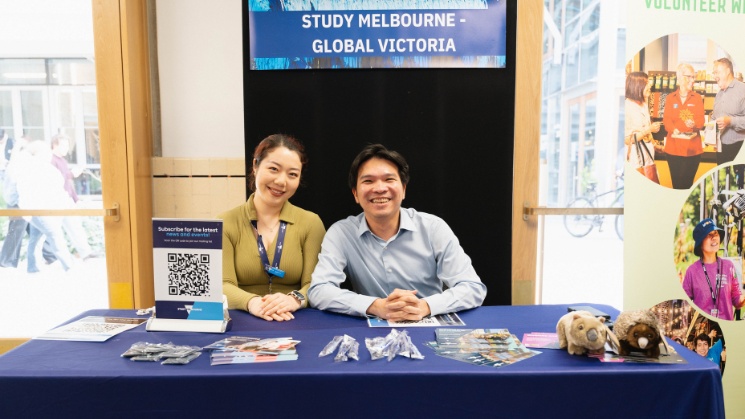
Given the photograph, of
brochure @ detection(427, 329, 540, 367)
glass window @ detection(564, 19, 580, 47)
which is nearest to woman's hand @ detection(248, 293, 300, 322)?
brochure @ detection(427, 329, 540, 367)

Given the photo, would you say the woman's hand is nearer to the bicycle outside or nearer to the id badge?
the id badge

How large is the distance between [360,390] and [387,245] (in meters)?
0.98

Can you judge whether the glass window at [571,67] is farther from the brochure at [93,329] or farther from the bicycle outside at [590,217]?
the brochure at [93,329]

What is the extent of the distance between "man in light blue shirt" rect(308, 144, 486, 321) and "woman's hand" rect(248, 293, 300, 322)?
0.52ft

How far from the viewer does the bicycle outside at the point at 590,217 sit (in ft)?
10.2

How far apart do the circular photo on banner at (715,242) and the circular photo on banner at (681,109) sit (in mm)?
105

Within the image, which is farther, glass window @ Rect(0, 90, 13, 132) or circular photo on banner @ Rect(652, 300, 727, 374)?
glass window @ Rect(0, 90, 13, 132)

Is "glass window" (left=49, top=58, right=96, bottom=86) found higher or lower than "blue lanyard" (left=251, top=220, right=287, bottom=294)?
higher

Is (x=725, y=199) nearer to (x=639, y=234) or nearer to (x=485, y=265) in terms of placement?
(x=639, y=234)

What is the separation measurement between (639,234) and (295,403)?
2.38 meters

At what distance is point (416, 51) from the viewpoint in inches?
109

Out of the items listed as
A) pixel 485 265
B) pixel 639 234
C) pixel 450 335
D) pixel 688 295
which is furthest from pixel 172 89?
pixel 688 295

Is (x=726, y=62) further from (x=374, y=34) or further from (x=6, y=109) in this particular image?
(x=6, y=109)

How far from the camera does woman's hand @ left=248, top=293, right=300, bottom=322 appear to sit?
1864 mm
